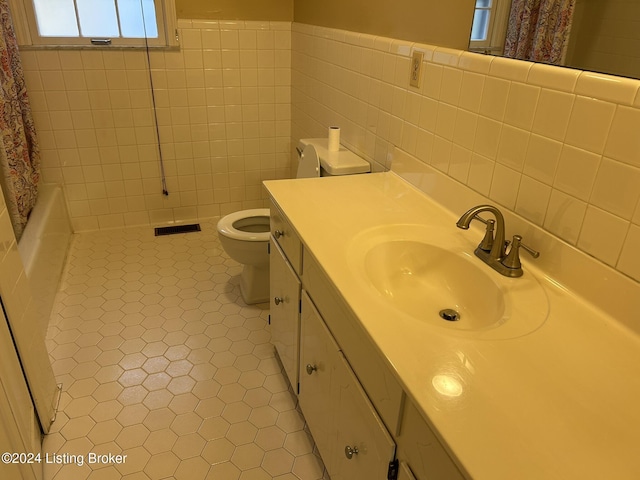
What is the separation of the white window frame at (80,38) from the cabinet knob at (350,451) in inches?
99.8

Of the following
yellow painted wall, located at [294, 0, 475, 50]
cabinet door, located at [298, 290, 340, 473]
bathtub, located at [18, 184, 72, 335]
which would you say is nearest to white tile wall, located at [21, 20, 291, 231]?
bathtub, located at [18, 184, 72, 335]

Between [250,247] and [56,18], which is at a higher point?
[56,18]

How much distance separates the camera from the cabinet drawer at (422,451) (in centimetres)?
78

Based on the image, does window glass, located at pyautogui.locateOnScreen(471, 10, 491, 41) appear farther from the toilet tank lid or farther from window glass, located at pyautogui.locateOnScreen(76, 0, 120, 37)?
window glass, located at pyautogui.locateOnScreen(76, 0, 120, 37)

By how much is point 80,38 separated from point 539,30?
2528mm

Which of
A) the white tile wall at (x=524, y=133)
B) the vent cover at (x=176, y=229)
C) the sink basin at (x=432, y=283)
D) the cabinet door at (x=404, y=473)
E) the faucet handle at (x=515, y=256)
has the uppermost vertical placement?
the white tile wall at (x=524, y=133)

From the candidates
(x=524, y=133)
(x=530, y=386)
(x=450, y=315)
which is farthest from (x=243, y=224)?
(x=530, y=386)

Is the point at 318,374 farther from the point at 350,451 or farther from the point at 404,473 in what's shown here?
the point at 404,473

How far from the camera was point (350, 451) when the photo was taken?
4.02 feet

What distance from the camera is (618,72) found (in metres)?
1.01

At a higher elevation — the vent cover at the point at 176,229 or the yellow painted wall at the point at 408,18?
the yellow painted wall at the point at 408,18

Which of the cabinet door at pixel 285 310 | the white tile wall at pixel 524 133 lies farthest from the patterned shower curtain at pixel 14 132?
the white tile wall at pixel 524 133

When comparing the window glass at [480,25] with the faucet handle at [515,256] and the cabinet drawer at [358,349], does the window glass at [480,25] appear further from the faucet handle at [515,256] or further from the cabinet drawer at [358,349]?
the cabinet drawer at [358,349]

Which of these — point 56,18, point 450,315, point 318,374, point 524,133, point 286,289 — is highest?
point 56,18
